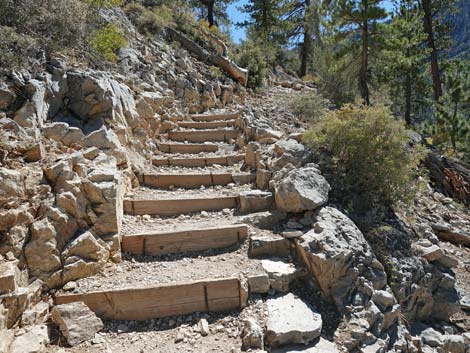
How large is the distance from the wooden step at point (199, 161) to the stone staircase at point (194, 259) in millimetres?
294

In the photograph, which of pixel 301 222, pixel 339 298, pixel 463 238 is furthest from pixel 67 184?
pixel 463 238

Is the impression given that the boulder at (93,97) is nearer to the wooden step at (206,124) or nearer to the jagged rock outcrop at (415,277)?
the wooden step at (206,124)

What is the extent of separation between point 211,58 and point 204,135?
4626 millimetres

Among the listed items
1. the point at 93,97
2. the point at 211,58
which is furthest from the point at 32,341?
the point at 211,58

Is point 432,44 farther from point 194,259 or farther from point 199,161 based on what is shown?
point 194,259

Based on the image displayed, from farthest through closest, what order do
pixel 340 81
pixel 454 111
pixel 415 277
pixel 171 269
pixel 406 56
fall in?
pixel 454 111
pixel 406 56
pixel 340 81
pixel 415 277
pixel 171 269

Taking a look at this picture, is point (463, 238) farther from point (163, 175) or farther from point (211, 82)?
point (211, 82)

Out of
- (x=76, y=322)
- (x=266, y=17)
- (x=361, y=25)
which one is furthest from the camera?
(x=266, y=17)

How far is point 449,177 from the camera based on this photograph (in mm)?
6438

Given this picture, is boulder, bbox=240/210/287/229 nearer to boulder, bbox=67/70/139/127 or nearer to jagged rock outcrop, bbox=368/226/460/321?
jagged rock outcrop, bbox=368/226/460/321

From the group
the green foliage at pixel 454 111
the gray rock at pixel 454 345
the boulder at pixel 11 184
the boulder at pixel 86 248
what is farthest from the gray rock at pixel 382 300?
the green foliage at pixel 454 111

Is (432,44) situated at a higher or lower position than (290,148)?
higher

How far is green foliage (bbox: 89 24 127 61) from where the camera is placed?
5.82m

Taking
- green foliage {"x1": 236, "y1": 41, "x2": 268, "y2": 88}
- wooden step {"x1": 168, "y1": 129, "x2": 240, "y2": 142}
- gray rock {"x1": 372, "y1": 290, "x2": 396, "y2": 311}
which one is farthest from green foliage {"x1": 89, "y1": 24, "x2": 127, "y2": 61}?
gray rock {"x1": 372, "y1": 290, "x2": 396, "y2": 311}
